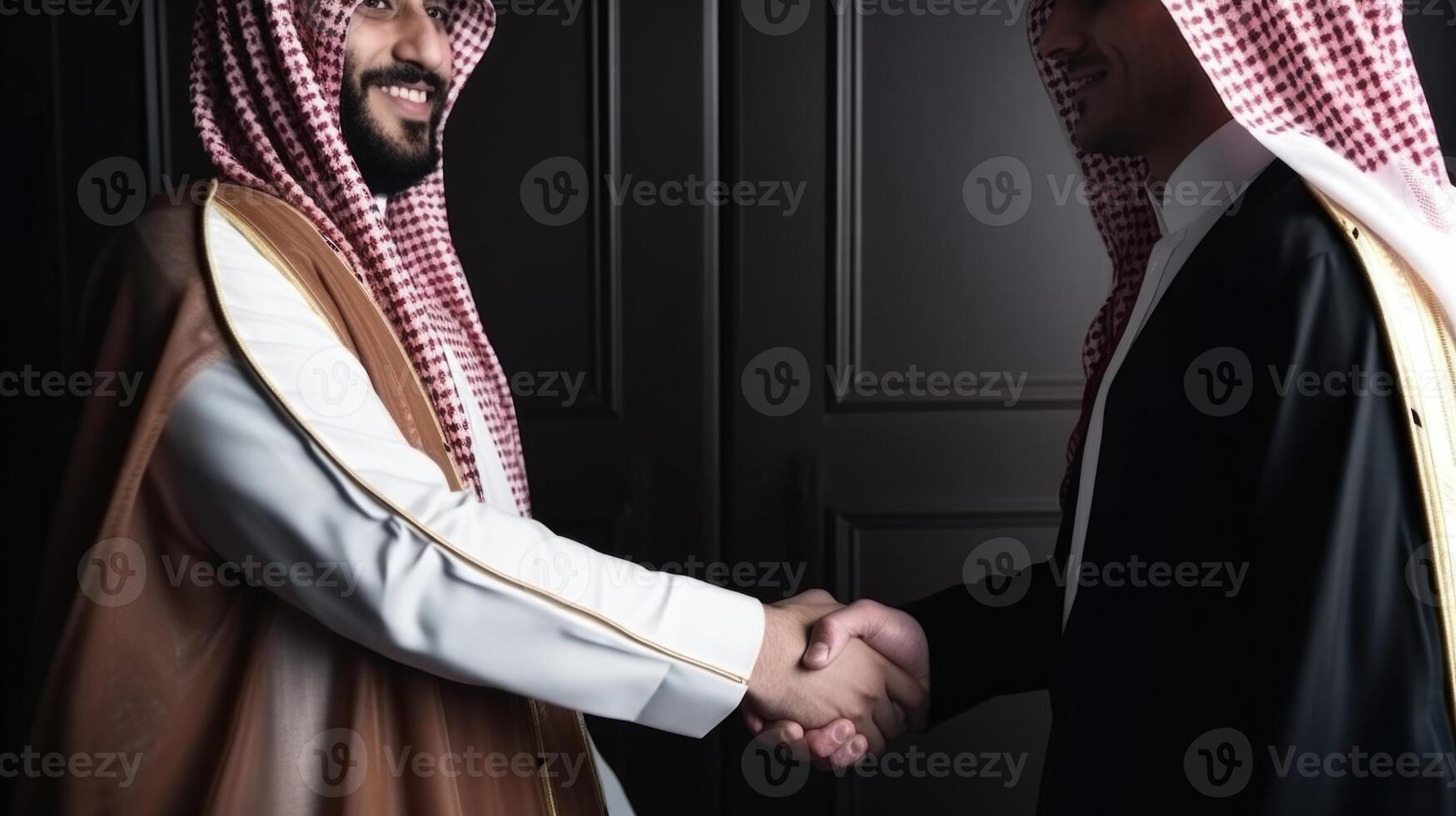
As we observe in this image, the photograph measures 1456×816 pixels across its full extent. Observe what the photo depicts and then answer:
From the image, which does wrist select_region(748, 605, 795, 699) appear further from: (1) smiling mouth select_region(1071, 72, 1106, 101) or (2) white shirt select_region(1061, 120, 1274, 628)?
(1) smiling mouth select_region(1071, 72, 1106, 101)

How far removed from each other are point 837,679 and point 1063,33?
84cm

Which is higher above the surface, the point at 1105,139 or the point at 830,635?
the point at 1105,139

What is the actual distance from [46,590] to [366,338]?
1.26 ft

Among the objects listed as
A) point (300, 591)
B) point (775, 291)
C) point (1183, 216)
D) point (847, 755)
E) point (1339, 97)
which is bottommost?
point (847, 755)

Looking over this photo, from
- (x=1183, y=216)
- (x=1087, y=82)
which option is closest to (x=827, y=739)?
(x=1183, y=216)

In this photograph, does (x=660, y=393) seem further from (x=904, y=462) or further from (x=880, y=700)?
(x=880, y=700)

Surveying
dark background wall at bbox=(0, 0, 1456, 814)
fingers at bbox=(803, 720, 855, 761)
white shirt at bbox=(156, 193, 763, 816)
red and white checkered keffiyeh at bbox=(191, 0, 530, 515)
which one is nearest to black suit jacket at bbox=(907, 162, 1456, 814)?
fingers at bbox=(803, 720, 855, 761)

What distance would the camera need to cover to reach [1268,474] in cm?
90

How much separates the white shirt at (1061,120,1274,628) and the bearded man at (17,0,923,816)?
40 cm

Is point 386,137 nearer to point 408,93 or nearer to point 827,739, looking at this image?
point 408,93

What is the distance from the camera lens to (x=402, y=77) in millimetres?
1395

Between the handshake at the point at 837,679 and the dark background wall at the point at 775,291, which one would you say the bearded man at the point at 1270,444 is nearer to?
the handshake at the point at 837,679

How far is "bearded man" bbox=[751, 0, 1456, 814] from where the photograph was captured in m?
0.85

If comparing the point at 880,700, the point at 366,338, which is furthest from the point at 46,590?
the point at 880,700
